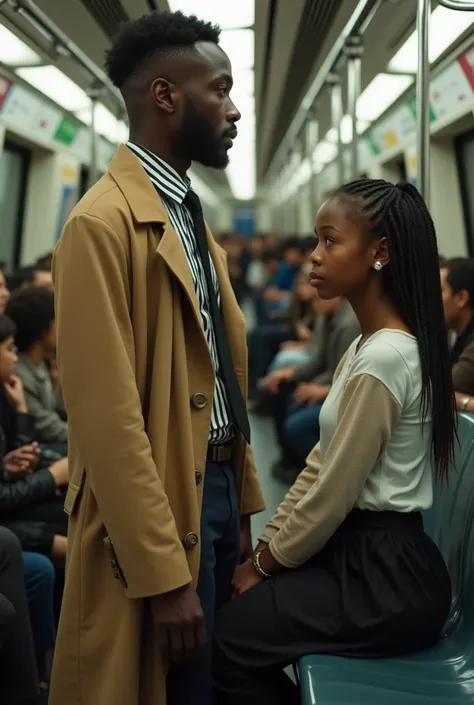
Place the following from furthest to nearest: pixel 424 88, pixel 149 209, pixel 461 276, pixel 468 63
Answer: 1. pixel 468 63
2. pixel 461 276
3. pixel 424 88
4. pixel 149 209

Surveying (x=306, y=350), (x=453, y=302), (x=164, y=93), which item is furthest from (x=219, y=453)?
(x=306, y=350)

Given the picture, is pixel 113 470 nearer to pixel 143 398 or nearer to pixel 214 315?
pixel 143 398

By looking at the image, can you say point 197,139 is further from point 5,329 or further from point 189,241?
point 5,329

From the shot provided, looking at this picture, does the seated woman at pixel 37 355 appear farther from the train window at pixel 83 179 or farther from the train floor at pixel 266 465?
the train window at pixel 83 179

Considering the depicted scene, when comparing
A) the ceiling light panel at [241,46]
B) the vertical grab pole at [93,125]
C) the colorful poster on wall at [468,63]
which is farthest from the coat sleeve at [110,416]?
the colorful poster on wall at [468,63]

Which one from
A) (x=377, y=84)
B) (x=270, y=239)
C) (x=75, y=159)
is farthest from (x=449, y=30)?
(x=270, y=239)

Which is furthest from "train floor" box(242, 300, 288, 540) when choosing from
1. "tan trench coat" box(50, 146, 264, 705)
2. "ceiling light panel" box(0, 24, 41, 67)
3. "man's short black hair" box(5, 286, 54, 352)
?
"ceiling light panel" box(0, 24, 41, 67)

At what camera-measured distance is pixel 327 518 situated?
1.47 meters

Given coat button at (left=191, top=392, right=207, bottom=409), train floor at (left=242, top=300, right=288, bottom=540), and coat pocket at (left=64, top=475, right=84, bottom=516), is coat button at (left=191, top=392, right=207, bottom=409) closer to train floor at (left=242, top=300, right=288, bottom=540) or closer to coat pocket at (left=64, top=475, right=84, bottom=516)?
coat pocket at (left=64, top=475, right=84, bottom=516)

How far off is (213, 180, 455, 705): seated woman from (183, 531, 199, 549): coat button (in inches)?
10.8

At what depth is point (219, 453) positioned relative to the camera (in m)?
1.54

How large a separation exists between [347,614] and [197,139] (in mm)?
1083

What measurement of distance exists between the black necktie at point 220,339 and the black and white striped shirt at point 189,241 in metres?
0.01

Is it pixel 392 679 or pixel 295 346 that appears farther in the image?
pixel 295 346
